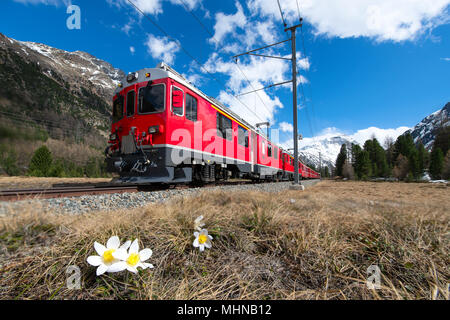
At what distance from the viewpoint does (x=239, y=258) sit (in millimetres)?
1216

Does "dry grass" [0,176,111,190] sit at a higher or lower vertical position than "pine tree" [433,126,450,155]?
lower

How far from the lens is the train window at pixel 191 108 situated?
686 centimetres

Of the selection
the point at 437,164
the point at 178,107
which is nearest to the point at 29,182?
the point at 178,107

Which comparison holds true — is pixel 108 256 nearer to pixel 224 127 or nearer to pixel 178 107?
pixel 178 107

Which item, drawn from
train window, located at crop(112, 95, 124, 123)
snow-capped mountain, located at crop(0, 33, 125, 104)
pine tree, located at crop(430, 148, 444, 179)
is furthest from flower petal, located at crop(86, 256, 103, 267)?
snow-capped mountain, located at crop(0, 33, 125, 104)

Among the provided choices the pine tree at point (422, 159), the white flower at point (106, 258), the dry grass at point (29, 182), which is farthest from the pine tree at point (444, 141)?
the dry grass at point (29, 182)

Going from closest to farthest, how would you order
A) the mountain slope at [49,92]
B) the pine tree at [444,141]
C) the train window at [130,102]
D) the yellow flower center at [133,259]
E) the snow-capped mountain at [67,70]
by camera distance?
the yellow flower center at [133,259] < the mountain slope at [49,92] < the train window at [130,102] < the pine tree at [444,141] < the snow-capped mountain at [67,70]

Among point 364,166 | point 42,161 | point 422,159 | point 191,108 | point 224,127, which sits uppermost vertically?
point 422,159

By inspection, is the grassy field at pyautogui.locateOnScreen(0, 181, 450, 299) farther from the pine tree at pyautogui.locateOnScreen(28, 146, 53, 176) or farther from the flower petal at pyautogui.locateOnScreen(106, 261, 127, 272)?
the pine tree at pyautogui.locateOnScreen(28, 146, 53, 176)

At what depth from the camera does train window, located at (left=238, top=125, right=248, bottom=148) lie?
35.6ft

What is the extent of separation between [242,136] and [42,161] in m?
32.2

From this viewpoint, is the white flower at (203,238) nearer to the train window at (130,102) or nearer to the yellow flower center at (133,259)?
the yellow flower center at (133,259)

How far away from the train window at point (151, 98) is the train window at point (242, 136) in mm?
5438

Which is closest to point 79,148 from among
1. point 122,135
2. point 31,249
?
point 122,135
